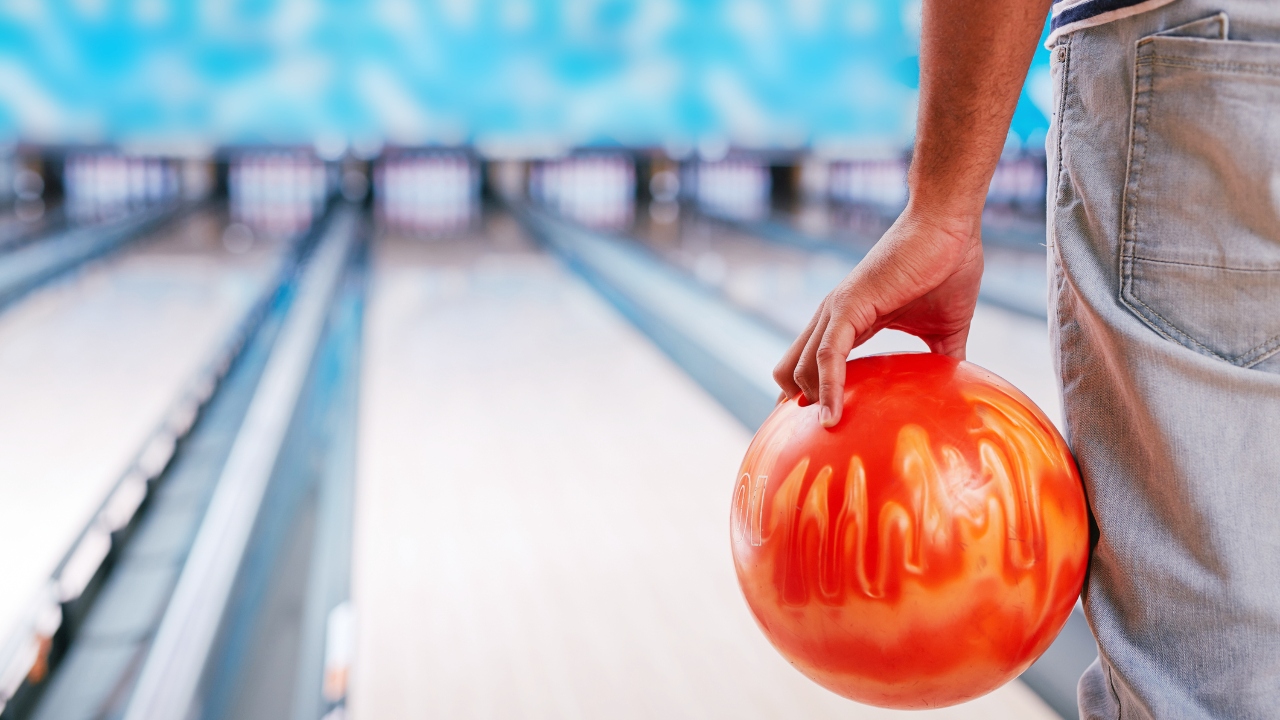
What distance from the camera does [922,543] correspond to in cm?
69

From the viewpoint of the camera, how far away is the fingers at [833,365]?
74cm

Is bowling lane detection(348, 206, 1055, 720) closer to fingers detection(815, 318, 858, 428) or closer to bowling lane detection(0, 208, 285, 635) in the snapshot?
bowling lane detection(0, 208, 285, 635)

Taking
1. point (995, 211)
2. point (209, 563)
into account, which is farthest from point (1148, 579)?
point (995, 211)

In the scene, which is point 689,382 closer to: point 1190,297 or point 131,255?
point 1190,297

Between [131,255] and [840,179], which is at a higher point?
[840,179]

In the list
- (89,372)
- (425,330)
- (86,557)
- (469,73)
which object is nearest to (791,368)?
(86,557)

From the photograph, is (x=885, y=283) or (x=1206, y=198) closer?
(x=1206, y=198)

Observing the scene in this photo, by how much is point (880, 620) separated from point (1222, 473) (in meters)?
0.25

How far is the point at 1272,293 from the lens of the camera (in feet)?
1.87

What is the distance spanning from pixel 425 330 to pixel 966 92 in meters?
2.91

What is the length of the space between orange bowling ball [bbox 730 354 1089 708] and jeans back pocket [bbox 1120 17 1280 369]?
0.16 meters

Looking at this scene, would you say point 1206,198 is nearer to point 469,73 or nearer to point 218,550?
point 218,550

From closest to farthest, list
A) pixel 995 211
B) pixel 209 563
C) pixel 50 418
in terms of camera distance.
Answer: pixel 209 563 < pixel 50 418 < pixel 995 211

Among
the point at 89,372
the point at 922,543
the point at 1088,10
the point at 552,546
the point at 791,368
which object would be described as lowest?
the point at 552,546
